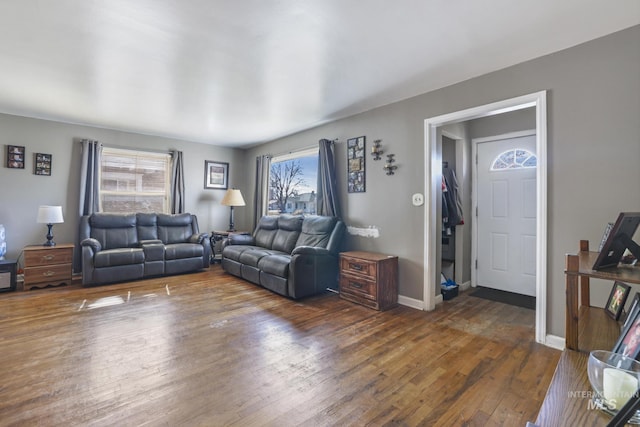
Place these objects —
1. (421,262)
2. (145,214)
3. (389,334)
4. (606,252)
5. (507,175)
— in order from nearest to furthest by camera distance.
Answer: (606,252)
(389,334)
(421,262)
(507,175)
(145,214)

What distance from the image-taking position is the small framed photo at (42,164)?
14.7 feet

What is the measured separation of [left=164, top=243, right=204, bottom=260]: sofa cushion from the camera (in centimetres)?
475

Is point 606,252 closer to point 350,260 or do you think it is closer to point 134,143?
point 350,260

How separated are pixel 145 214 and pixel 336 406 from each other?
15.6 ft

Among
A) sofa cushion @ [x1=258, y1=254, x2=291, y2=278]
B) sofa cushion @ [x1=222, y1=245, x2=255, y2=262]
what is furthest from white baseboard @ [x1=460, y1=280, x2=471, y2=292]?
sofa cushion @ [x1=222, y1=245, x2=255, y2=262]

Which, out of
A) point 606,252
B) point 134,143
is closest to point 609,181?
point 606,252

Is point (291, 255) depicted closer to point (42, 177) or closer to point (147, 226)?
point (147, 226)

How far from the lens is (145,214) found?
16.8 feet

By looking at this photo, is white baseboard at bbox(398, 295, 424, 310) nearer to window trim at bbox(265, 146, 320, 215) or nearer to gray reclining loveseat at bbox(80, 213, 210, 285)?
window trim at bbox(265, 146, 320, 215)

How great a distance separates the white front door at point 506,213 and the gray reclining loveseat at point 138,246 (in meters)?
4.47

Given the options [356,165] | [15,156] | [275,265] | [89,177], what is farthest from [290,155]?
[15,156]

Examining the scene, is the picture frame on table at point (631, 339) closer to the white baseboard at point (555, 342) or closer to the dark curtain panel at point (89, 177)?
the white baseboard at point (555, 342)

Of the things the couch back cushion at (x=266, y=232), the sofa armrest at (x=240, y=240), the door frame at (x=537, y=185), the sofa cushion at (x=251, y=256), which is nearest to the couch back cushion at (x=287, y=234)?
the couch back cushion at (x=266, y=232)

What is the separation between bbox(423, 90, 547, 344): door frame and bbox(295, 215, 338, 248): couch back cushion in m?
1.31
